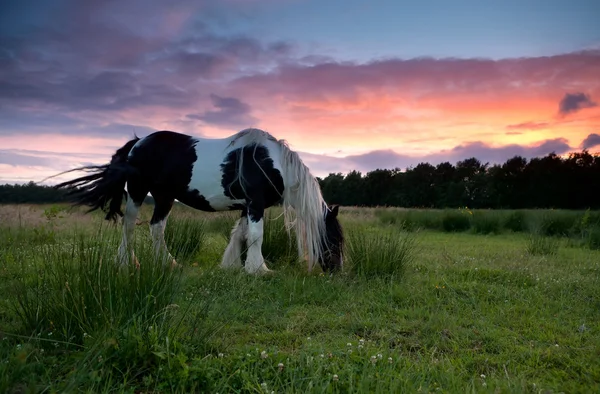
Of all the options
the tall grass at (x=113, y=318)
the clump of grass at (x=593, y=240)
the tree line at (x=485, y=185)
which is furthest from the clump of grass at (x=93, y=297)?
the tree line at (x=485, y=185)

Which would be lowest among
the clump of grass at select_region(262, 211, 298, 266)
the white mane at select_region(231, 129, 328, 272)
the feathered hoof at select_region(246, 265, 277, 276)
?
the feathered hoof at select_region(246, 265, 277, 276)

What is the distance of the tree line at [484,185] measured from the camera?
3011 centimetres

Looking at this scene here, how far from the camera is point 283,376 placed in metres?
2.80

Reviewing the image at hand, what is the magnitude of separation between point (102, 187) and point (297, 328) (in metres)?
3.35

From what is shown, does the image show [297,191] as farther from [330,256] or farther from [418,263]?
[418,263]

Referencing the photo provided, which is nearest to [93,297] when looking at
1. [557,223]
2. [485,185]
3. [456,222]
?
[456,222]

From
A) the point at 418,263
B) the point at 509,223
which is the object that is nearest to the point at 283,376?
the point at 418,263

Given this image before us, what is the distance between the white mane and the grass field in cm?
36

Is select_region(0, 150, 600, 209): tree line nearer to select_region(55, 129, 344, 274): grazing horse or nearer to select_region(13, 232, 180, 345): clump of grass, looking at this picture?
select_region(55, 129, 344, 274): grazing horse

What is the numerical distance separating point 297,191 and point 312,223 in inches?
18.6

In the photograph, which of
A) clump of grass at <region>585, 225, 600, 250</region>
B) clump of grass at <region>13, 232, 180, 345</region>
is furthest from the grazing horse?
clump of grass at <region>585, 225, 600, 250</region>

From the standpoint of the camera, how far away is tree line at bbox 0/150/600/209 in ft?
98.8

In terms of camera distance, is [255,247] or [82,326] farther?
[255,247]

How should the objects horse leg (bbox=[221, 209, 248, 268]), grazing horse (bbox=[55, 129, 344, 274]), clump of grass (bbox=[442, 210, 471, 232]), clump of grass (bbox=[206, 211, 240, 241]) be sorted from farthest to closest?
1. clump of grass (bbox=[442, 210, 471, 232])
2. clump of grass (bbox=[206, 211, 240, 241])
3. horse leg (bbox=[221, 209, 248, 268])
4. grazing horse (bbox=[55, 129, 344, 274])
